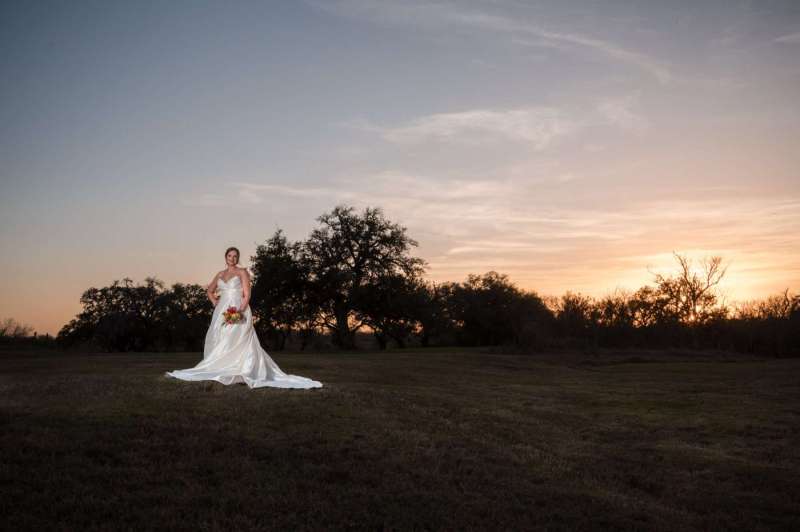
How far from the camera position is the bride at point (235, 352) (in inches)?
668

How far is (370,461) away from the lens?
10453 millimetres

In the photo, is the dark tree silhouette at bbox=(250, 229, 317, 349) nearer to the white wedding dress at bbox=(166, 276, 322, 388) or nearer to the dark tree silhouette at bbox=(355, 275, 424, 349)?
the dark tree silhouette at bbox=(355, 275, 424, 349)

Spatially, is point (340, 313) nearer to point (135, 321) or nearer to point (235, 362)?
point (135, 321)

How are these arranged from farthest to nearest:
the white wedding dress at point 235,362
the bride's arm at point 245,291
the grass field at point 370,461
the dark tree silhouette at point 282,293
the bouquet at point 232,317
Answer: the dark tree silhouette at point 282,293, the bride's arm at point 245,291, the bouquet at point 232,317, the white wedding dress at point 235,362, the grass field at point 370,461

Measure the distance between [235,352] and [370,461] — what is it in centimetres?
828

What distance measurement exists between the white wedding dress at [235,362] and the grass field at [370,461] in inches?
34.1

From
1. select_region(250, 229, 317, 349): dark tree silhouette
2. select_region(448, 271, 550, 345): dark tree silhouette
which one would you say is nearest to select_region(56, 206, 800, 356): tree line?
select_region(250, 229, 317, 349): dark tree silhouette

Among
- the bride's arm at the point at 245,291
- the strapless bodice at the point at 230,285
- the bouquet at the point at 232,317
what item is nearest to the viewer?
the bouquet at the point at 232,317

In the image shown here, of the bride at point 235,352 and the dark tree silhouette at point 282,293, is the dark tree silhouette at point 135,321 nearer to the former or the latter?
the dark tree silhouette at point 282,293

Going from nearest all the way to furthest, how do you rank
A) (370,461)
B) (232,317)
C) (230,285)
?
(370,461)
(232,317)
(230,285)

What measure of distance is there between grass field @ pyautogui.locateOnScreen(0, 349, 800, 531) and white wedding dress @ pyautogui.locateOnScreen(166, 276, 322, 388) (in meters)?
0.87

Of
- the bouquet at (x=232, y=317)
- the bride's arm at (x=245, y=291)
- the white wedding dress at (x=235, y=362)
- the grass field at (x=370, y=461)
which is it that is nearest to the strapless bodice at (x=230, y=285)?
the white wedding dress at (x=235, y=362)

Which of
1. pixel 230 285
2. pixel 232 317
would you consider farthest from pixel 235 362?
pixel 230 285

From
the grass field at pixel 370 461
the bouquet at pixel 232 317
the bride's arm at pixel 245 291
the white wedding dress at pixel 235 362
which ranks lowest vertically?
the grass field at pixel 370 461
